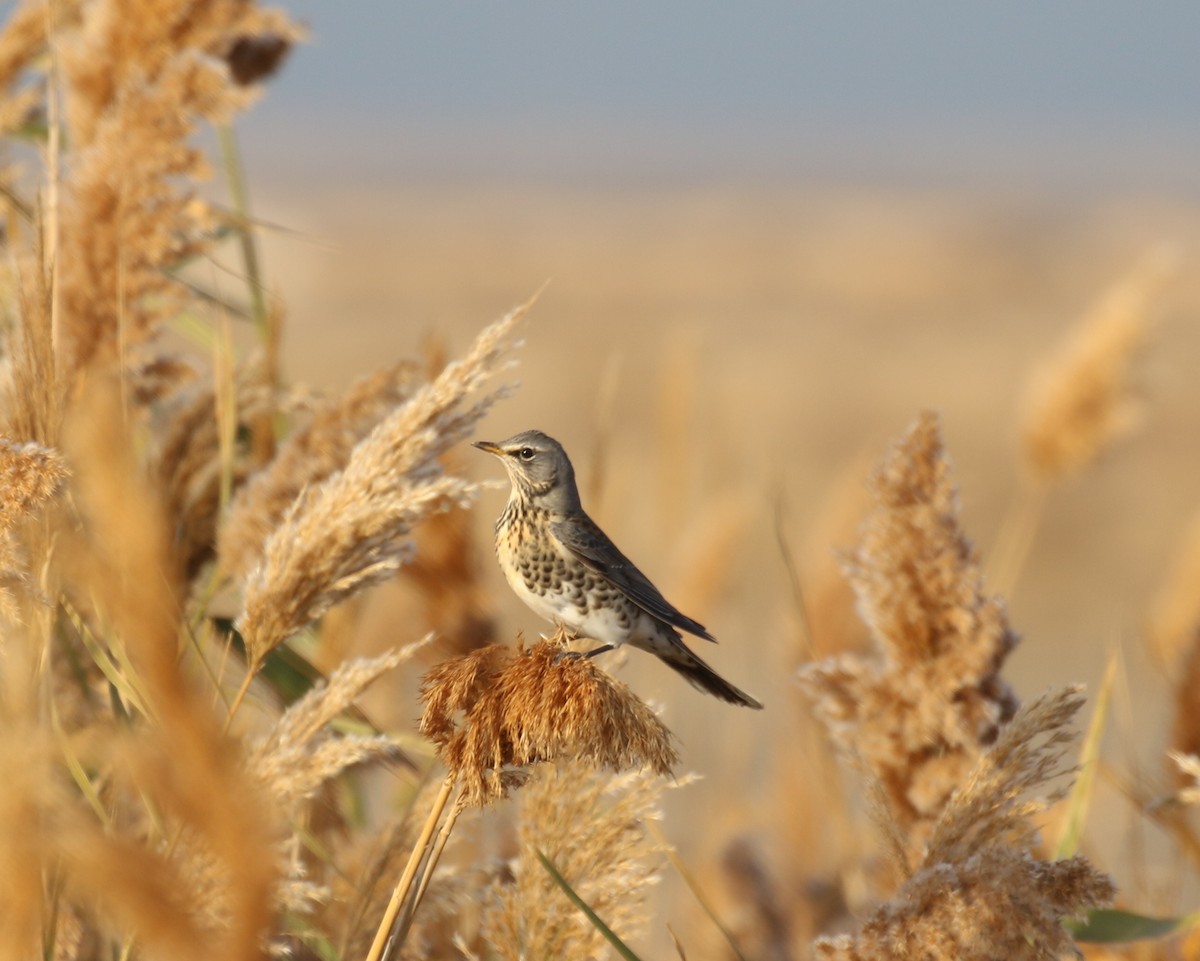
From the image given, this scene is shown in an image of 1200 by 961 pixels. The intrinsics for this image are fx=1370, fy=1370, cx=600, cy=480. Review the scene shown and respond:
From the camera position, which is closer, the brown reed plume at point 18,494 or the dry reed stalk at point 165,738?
the dry reed stalk at point 165,738

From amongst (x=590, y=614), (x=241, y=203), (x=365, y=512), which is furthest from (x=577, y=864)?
(x=241, y=203)

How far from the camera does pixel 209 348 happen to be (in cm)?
298

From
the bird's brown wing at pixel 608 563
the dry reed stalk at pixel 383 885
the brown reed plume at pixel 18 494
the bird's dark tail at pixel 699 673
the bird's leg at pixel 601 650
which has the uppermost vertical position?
the bird's brown wing at pixel 608 563

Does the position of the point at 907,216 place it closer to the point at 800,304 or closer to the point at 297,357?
the point at 800,304

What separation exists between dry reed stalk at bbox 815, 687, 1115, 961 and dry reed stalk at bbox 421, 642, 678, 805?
314mm

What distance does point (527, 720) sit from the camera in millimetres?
1526

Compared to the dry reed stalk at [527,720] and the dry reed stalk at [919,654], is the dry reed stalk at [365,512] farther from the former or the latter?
the dry reed stalk at [919,654]

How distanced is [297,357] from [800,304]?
1385 centimetres

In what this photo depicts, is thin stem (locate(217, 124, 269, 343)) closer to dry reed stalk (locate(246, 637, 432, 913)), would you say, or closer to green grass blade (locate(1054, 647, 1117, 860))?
dry reed stalk (locate(246, 637, 432, 913))

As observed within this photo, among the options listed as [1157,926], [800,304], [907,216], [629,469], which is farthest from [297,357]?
[907,216]

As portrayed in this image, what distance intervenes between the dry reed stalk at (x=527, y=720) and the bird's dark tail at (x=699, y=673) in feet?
2.44

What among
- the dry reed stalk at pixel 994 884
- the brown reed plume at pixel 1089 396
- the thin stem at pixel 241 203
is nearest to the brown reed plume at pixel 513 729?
the dry reed stalk at pixel 994 884

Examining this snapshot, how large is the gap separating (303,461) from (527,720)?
101 centimetres

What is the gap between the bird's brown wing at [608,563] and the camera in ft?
8.62
